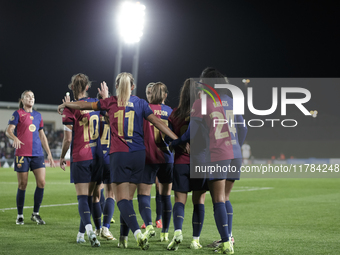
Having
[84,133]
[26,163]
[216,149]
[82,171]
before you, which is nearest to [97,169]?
[82,171]

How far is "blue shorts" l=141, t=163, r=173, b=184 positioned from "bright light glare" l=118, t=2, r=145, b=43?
1933 cm

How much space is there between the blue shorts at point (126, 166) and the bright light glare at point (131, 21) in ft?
65.8

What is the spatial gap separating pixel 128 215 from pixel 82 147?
1210mm

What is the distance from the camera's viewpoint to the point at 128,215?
Result: 5121 millimetres

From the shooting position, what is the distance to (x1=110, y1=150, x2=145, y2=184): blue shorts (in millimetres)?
5160

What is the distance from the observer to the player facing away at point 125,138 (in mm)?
5176

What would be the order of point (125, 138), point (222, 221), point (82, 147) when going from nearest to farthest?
point (222, 221), point (125, 138), point (82, 147)

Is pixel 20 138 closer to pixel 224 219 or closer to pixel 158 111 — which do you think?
pixel 158 111

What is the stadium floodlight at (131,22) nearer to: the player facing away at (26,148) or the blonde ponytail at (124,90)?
the player facing away at (26,148)

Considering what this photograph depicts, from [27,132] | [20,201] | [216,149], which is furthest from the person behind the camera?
[27,132]

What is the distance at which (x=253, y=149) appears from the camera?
39.6 m

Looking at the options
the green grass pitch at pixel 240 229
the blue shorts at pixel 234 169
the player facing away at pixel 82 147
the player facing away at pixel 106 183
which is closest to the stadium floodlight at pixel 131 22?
the green grass pitch at pixel 240 229

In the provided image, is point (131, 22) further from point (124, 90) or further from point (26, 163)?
point (124, 90)

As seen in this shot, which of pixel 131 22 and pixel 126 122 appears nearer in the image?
pixel 126 122
